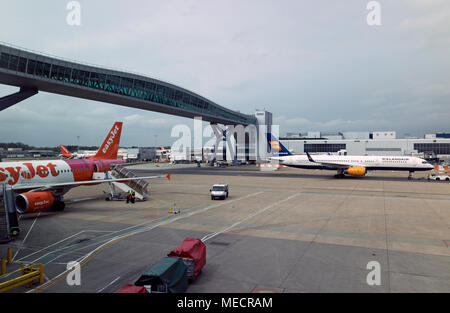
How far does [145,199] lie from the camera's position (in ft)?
105

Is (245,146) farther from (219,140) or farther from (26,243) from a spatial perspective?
(26,243)

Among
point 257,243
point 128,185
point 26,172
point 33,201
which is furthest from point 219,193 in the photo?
point 26,172

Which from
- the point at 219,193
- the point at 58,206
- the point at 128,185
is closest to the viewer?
the point at 58,206

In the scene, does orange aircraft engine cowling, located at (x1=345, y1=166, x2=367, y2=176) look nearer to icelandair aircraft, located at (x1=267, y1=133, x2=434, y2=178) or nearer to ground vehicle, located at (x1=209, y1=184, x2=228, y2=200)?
icelandair aircraft, located at (x1=267, y1=133, x2=434, y2=178)

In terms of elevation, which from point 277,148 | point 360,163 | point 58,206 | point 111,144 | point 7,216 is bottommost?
point 58,206

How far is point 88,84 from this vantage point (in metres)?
51.6

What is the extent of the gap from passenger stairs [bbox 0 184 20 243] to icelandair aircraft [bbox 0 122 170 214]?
3362 millimetres

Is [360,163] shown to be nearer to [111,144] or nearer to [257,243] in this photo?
[111,144]

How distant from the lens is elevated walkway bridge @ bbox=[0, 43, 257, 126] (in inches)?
1612

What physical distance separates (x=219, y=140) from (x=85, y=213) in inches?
3411

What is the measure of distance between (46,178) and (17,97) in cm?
2641
